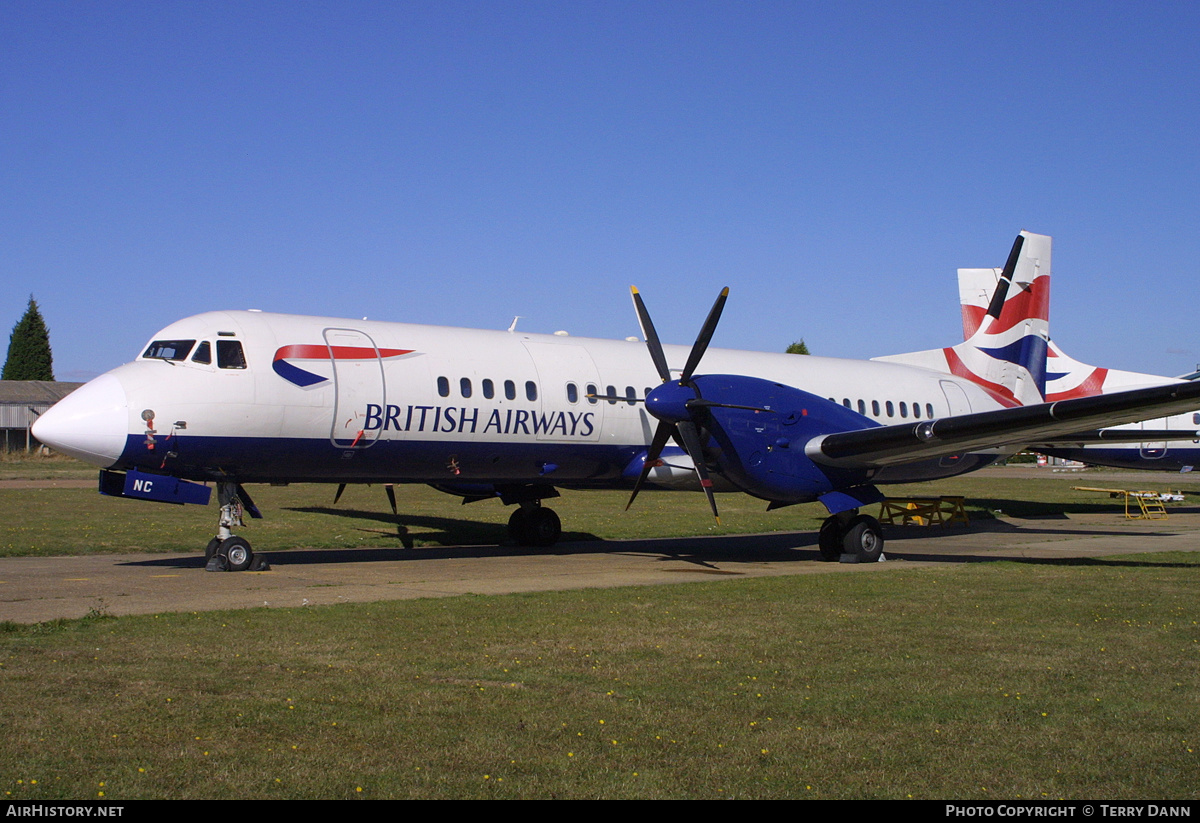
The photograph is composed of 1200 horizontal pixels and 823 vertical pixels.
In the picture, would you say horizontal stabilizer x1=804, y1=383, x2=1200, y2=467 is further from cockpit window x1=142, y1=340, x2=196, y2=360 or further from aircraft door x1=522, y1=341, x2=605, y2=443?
cockpit window x1=142, y1=340, x2=196, y2=360

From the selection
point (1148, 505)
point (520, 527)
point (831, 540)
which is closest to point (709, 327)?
point (831, 540)

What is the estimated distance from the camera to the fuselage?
50.4 ft

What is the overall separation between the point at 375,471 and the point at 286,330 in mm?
2699

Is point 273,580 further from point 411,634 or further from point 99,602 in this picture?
point 411,634

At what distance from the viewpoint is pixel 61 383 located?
330 ft

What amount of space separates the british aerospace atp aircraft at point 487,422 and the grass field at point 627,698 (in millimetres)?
3890

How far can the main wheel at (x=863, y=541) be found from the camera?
19.1 meters

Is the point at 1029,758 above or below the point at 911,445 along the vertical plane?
below

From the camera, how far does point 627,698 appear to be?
817 centimetres

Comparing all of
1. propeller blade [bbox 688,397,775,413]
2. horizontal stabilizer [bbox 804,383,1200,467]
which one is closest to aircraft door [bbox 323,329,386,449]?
propeller blade [bbox 688,397,775,413]

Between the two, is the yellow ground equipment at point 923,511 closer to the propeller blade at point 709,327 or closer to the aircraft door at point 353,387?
the propeller blade at point 709,327

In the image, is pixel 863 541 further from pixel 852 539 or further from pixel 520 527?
pixel 520 527

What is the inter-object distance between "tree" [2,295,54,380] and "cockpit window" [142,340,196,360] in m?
101
